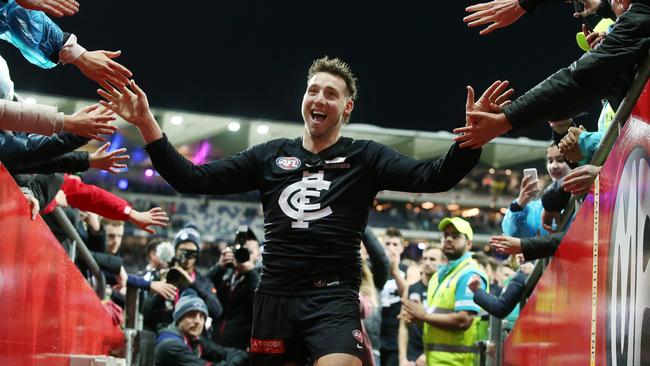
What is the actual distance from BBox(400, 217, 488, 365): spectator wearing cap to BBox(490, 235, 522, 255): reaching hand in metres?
1.92


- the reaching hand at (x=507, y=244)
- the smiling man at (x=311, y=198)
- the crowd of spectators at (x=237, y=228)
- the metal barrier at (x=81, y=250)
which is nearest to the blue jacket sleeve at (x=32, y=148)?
the crowd of spectators at (x=237, y=228)

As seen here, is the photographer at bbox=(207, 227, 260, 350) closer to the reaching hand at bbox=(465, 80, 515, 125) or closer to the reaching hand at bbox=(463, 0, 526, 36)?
the reaching hand at bbox=(463, 0, 526, 36)

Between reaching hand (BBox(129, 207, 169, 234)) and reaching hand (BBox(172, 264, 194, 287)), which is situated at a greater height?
reaching hand (BBox(129, 207, 169, 234))

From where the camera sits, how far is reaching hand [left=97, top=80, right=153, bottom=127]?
12.5 ft

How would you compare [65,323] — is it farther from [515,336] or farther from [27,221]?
[515,336]

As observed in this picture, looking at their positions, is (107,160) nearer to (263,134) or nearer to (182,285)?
(182,285)

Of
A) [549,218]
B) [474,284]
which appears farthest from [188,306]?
[549,218]

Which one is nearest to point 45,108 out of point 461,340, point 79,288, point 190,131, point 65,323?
point 65,323

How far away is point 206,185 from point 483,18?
61.0 inches

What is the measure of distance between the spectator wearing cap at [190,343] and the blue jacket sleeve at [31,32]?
3.55 meters

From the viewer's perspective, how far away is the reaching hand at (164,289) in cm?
772

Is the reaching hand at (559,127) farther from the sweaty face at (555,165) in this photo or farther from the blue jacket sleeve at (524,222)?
the blue jacket sleeve at (524,222)

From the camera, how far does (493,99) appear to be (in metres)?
3.35

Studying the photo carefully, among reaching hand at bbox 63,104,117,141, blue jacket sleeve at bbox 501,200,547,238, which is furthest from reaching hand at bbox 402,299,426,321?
reaching hand at bbox 63,104,117,141
